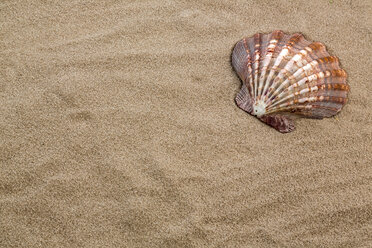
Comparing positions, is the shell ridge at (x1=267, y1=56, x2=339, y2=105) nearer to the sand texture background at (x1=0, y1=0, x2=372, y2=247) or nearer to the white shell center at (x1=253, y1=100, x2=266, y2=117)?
the white shell center at (x1=253, y1=100, x2=266, y2=117)

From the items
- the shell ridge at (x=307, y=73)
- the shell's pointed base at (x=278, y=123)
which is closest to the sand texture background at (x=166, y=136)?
the shell's pointed base at (x=278, y=123)

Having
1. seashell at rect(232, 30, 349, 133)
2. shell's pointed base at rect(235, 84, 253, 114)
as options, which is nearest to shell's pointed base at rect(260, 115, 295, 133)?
seashell at rect(232, 30, 349, 133)

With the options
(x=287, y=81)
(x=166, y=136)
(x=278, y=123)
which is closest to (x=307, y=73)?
(x=287, y=81)

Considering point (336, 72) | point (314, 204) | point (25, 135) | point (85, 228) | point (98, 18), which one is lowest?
point (85, 228)

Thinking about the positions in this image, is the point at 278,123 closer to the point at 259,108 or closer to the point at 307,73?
the point at 259,108

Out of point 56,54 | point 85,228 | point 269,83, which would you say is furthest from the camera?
point 56,54

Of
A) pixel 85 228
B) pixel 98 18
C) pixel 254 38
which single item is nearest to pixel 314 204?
pixel 254 38

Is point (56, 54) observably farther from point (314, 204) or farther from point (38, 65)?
point (314, 204)

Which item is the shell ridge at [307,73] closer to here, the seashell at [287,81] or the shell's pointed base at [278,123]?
the seashell at [287,81]
